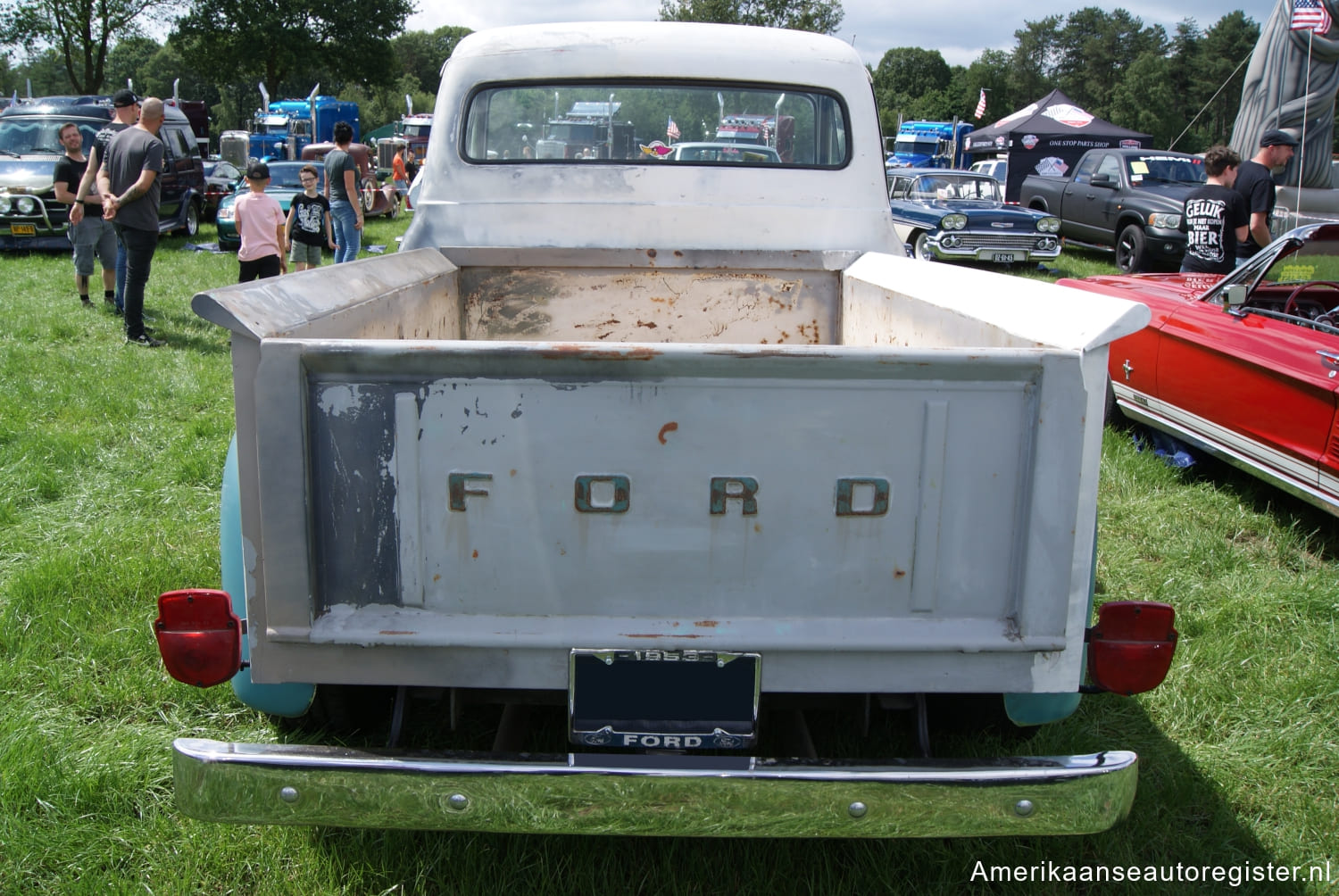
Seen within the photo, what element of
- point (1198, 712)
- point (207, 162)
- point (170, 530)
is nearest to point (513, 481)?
point (1198, 712)

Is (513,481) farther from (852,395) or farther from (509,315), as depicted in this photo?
(509,315)

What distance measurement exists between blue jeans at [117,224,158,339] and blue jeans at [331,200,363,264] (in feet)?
6.91

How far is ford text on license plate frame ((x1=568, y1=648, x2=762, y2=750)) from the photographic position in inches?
67.4

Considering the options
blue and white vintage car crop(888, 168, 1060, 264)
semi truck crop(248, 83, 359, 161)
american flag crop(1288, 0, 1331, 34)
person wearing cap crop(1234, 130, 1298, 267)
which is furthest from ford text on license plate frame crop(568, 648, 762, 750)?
semi truck crop(248, 83, 359, 161)

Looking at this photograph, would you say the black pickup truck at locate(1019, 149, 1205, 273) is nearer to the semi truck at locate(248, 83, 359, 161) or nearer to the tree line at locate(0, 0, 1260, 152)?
the tree line at locate(0, 0, 1260, 152)

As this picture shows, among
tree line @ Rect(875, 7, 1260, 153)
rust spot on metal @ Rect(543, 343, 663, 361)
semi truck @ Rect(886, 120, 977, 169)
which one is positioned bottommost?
rust spot on metal @ Rect(543, 343, 663, 361)

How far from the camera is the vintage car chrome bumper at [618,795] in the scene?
1.62 metres

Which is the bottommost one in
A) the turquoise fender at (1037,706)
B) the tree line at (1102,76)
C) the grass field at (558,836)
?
the grass field at (558,836)

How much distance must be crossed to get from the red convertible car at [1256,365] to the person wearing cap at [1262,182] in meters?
1.16

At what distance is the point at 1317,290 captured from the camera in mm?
4457

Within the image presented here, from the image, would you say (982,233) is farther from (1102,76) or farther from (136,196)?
(1102,76)

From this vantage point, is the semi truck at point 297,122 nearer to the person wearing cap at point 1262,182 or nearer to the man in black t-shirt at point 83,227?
the man in black t-shirt at point 83,227

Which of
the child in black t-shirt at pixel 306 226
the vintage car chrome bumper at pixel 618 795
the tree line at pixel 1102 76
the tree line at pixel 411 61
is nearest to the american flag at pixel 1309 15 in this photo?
the tree line at pixel 411 61

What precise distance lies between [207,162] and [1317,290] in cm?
A: 1747
